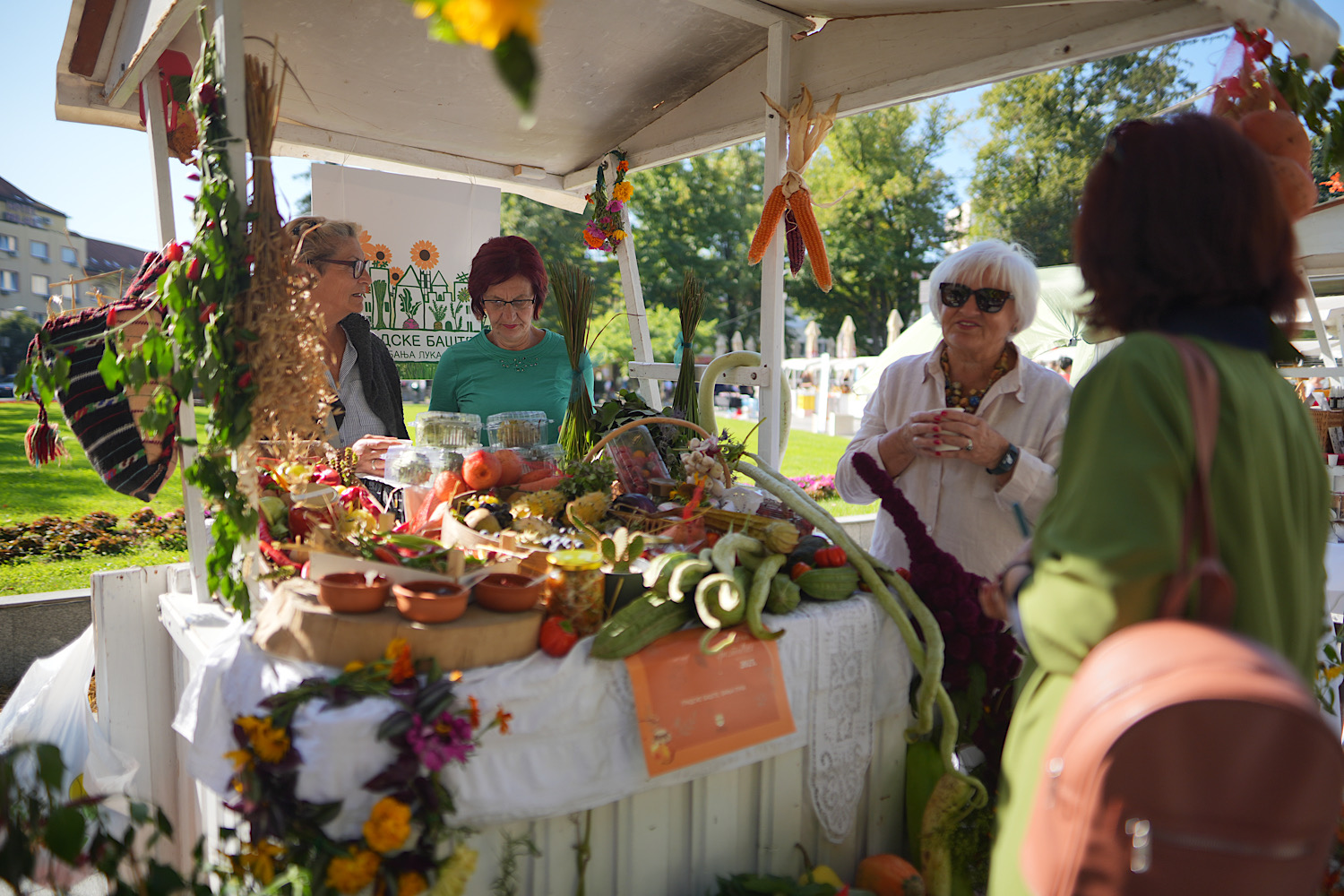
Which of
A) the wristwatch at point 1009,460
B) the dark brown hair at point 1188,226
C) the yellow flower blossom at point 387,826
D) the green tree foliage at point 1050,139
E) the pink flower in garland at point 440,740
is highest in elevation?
the green tree foliage at point 1050,139

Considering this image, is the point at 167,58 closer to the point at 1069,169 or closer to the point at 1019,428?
the point at 1019,428

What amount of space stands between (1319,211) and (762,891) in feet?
21.1

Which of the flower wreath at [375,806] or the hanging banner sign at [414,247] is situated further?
the hanging banner sign at [414,247]

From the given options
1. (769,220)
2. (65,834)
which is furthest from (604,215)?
(65,834)

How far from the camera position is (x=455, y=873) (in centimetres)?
156

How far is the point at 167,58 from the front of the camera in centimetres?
A: 285

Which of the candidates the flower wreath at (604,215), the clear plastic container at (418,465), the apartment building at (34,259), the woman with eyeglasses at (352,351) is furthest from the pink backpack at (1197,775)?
the apartment building at (34,259)

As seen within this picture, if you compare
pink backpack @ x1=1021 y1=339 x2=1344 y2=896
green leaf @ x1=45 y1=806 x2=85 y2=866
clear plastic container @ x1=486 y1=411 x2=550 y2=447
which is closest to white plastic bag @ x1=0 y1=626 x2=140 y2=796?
green leaf @ x1=45 y1=806 x2=85 y2=866

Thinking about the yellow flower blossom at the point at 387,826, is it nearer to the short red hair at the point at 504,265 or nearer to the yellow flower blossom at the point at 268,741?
the yellow flower blossom at the point at 268,741

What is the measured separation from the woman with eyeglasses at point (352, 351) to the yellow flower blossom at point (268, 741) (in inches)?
58.2

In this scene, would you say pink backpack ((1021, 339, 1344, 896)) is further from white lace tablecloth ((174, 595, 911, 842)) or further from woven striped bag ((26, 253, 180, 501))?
woven striped bag ((26, 253, 180, 501))

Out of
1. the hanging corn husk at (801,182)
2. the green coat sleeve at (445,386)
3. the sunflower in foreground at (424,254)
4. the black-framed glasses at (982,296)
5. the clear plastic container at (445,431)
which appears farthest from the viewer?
Result: the sunflower in foreground at (424,254)

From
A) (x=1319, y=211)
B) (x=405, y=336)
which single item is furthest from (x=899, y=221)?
(x=405, y=336)

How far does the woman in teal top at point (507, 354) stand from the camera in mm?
3709
